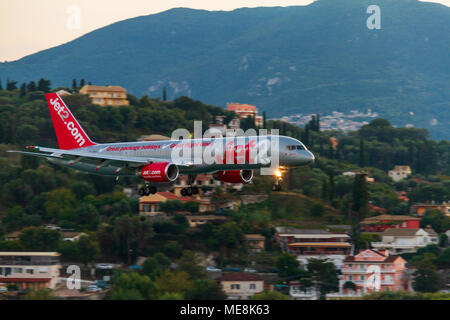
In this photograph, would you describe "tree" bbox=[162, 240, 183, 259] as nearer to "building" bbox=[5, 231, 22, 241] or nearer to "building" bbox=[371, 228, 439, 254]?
"building" bbox=[5, 231, 22, 241]

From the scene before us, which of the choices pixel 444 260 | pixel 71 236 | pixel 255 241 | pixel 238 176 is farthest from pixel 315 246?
pixel 238 176

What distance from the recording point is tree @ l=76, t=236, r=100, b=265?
538 ft

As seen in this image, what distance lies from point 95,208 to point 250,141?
131 meters

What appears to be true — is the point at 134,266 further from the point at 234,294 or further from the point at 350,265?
the point at 350,265

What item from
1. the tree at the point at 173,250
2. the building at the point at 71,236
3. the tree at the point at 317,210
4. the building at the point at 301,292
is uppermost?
the tree at the point at 317,210

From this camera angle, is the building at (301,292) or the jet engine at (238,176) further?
the building at (301,292)

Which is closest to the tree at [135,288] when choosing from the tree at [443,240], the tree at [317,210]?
the tree at [317,210]

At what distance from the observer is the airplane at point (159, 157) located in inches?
2699

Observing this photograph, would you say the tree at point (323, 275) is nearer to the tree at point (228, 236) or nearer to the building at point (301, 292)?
the building at point (301, 292)

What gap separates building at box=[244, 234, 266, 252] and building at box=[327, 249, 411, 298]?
26.2 metres

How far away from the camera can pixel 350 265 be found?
154500 mm

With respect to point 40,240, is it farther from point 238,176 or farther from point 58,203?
point 238,176

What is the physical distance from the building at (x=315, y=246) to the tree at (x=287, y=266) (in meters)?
9.02

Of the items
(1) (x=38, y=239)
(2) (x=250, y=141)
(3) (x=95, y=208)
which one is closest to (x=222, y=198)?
(3) (x=95, y=208)
